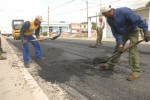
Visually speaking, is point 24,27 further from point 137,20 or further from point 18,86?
point 137,20

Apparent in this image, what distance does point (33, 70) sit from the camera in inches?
372

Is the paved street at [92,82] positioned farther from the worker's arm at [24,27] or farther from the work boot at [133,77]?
the worker's arm at [24,27]

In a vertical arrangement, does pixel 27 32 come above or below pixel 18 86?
above

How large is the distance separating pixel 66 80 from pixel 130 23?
2.08 meters

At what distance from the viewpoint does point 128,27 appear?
7230mm

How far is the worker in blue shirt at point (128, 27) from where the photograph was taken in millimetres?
6844

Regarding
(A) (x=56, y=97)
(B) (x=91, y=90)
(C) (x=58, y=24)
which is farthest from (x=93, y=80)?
(C) (x=58, y=24)

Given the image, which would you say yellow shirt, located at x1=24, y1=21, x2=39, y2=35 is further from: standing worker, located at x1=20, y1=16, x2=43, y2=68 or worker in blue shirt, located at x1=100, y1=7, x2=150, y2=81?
worker in blue shirt, located at x1=100, y1=7, x2=150, y2=81

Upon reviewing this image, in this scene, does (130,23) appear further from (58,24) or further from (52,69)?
(58,24)

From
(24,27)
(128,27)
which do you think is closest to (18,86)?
(128,27)

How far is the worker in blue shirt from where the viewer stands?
684cm

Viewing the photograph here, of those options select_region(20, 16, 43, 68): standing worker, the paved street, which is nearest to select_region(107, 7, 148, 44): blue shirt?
the paved street

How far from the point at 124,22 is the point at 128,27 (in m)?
0.16

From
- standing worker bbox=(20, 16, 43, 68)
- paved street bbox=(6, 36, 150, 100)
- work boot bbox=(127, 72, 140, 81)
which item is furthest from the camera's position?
standing worker bbox=(20, 16, 43, 68)
